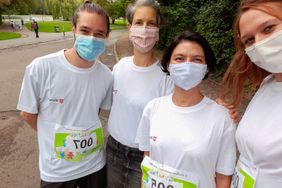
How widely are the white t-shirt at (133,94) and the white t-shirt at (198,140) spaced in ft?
1.36

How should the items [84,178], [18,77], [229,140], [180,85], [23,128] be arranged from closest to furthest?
[229,140], [180,85], [84,178], [23,128], [18,77]

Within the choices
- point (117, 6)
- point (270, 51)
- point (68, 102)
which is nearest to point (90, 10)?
point (68, 102)

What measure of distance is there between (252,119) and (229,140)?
0.74 feet

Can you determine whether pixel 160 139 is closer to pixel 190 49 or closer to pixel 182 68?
pixel 182 68

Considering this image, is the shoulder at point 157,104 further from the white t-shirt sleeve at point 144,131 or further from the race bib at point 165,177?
the race bib at point 165,177

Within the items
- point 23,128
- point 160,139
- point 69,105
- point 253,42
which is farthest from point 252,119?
point 23,128

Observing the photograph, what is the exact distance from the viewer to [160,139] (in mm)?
2059

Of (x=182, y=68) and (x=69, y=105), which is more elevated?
(x=182, y=68)

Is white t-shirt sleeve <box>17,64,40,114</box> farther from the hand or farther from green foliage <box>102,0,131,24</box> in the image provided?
green foliage <box>102,0,131,24</box>

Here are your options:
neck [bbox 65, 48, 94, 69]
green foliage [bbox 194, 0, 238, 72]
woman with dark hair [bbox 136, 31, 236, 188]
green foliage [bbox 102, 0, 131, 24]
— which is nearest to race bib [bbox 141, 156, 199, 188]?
woman with dark hair [bbox 136, 31, 236, 188]

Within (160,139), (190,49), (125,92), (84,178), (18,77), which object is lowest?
(18,77)

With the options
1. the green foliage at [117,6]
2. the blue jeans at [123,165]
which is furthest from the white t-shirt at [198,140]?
the green foliage at [117,6]

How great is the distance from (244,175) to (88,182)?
1.45 metres

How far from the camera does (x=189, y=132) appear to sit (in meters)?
1.99
